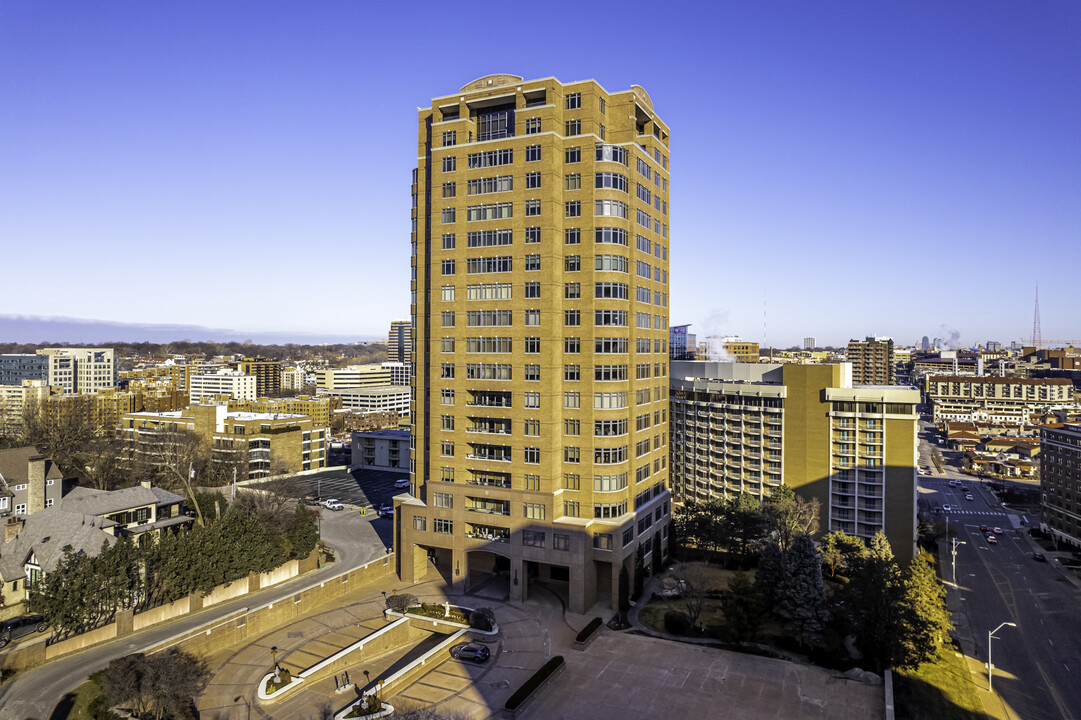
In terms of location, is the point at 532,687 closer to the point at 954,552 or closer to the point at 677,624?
the point at 677,624

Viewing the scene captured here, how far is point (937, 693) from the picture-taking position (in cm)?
5397

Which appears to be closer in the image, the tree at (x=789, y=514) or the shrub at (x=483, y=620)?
the shrub at (x=483, y=620)

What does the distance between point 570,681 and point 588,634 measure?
759 cm

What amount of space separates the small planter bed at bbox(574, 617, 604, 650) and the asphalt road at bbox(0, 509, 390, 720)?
1223 inches

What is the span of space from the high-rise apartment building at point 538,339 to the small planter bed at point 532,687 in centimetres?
1215

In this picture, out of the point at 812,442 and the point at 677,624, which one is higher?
the point at 812,442

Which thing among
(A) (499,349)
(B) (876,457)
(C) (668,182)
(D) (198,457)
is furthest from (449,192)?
(D) (198,457)

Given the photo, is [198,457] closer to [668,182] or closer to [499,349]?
[499,349]

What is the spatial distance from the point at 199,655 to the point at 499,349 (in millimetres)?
36003

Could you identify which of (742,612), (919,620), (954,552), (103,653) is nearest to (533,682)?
(742,612)

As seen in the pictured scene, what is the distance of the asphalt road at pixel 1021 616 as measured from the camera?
2267 inches

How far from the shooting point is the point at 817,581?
185ft

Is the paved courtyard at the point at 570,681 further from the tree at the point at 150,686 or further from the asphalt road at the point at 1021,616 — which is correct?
the asphalt road at the point at 1021,616

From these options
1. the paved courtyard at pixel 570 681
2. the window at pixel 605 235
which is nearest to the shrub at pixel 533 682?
the paved courtyard at pixel 570 681
